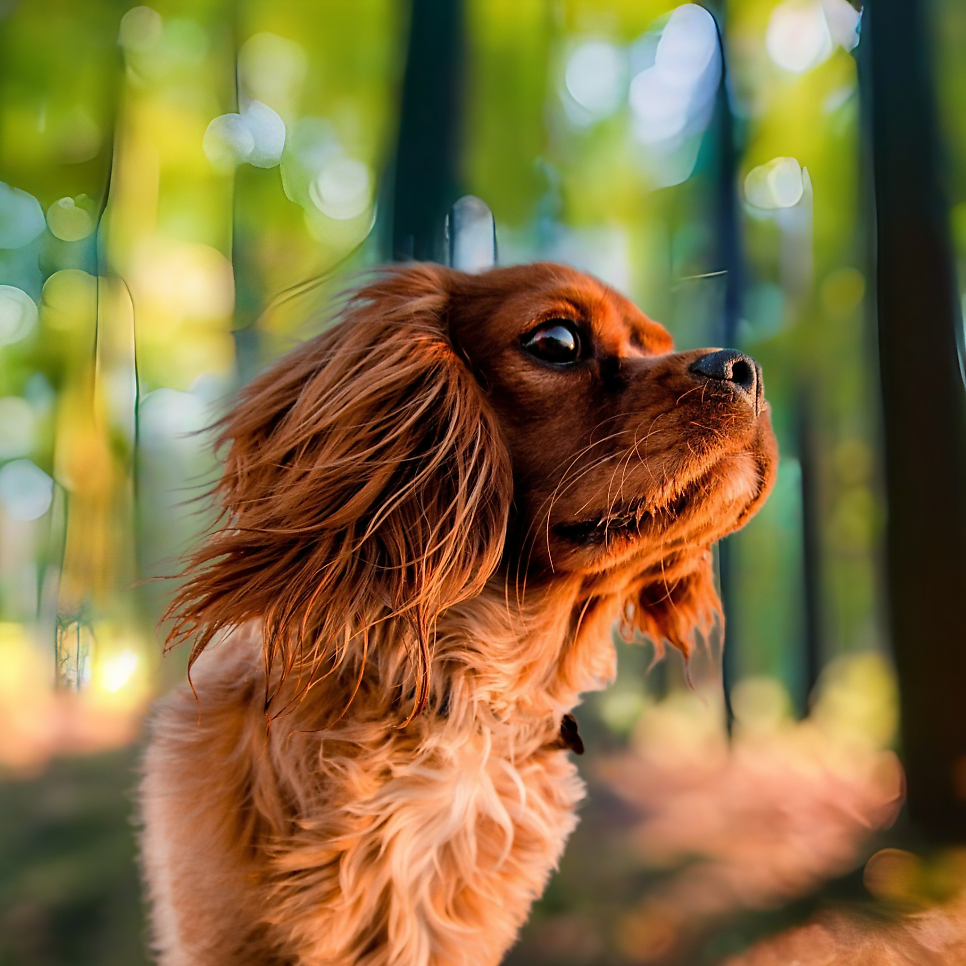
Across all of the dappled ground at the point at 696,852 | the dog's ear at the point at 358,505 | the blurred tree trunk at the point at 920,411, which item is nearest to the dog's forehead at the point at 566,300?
the dog's ear at the point at 358,505

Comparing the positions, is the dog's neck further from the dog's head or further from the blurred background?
the blurred background

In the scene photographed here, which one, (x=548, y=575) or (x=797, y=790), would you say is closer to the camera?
(x=548, y=575)

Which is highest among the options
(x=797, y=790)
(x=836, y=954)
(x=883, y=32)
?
(x=883, y=32)

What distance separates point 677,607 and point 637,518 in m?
0.40

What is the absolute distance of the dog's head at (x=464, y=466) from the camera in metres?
0.74

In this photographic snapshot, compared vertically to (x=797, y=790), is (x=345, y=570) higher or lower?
higher

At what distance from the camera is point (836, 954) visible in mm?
1167

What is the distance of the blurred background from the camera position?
121 centimetres

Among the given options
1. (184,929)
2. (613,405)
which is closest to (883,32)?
(613,405)

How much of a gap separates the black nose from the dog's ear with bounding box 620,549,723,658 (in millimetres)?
371

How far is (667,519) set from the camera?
0.77m

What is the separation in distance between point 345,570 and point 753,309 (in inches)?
40.9

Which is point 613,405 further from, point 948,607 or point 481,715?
point 948,607

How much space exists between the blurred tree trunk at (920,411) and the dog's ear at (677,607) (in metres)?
0.41
